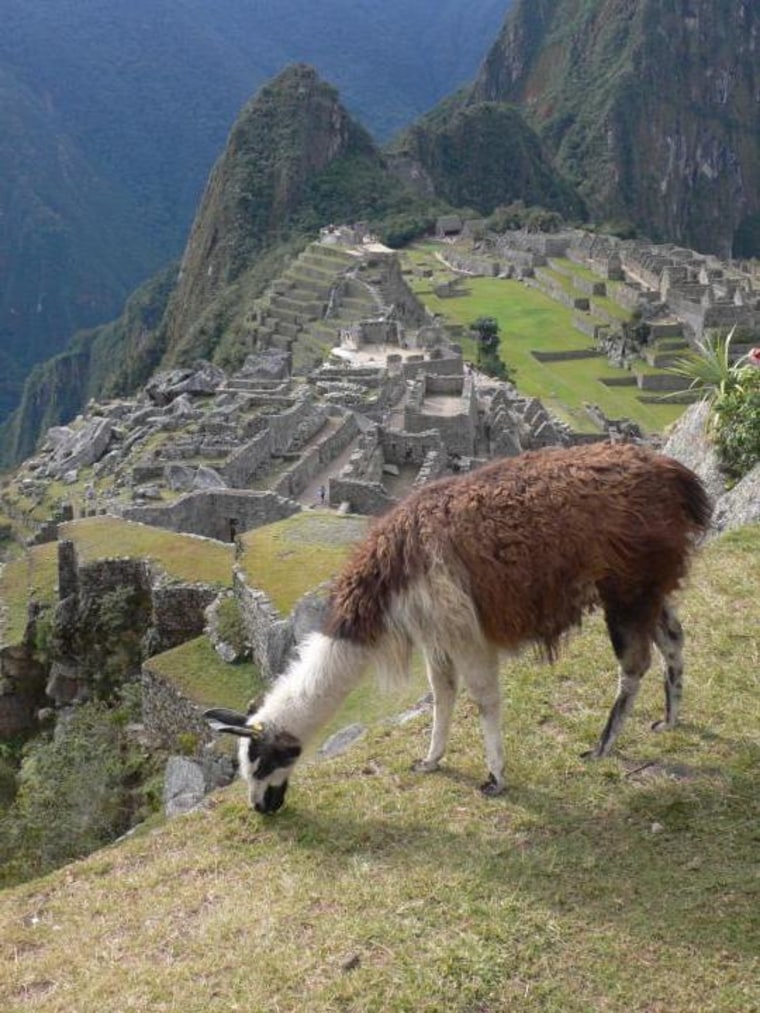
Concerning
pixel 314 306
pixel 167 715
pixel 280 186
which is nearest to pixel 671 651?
pixel 167 715

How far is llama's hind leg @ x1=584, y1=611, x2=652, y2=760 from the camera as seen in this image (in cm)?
467

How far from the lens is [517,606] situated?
444 centimetres

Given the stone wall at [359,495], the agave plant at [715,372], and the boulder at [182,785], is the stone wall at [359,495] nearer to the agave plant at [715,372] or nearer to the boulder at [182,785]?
the agave plant at [715,372]

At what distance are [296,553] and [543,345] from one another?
3850 cm

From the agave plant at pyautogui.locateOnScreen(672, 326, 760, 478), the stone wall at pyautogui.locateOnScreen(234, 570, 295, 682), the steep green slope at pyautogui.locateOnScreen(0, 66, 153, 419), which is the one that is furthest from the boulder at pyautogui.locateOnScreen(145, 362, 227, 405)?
the steep green slope at pyautogui.locateOnScreen(0, 66, 153, 419)

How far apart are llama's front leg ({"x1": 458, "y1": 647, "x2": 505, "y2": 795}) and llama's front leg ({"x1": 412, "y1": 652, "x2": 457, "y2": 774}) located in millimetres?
153

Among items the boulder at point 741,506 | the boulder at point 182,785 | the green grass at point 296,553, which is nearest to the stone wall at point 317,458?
the green grass at point 296,553

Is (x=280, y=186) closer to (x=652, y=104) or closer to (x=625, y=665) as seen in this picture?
(x=652, y=104)

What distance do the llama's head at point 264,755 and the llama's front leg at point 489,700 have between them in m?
0.85

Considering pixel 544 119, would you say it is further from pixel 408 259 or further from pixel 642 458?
pixel 642 458

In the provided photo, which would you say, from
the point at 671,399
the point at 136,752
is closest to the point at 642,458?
the point at 136,752

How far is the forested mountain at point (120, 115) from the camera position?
368 feet

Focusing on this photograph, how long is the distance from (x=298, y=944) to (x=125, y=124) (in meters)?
147

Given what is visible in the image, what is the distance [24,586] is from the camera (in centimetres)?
1153
